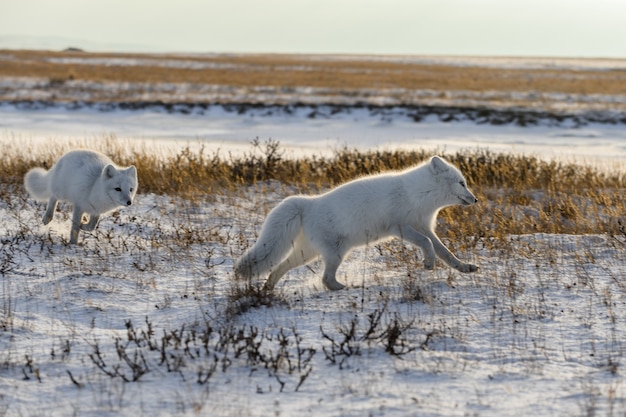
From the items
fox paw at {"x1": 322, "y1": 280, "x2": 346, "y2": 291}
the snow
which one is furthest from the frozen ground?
fox paw at {"x1": 322, "y1": 280, "x2": 346, "y2": 291}

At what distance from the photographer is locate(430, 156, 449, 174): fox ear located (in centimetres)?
718

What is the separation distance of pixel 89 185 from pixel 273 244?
3139 millimetres

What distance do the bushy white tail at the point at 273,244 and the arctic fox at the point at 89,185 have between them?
2360mm

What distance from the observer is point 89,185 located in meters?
8.54

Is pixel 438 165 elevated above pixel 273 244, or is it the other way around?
pixel 438 165

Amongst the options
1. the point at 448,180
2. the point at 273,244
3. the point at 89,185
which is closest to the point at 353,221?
the point at 273,244

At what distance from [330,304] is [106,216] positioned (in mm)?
4878

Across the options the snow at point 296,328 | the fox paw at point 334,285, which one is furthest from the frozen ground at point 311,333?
the fox paw at point 334,285

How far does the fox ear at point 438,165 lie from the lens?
7.18 meters

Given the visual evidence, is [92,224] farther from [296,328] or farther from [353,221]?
[296,328]

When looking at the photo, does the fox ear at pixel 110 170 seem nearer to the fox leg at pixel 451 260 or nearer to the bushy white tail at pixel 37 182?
the bushy white tail at pixel 37 182

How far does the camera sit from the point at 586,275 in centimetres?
692

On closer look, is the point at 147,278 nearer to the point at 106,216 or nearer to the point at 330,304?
the point at 330,304

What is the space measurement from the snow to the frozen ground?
2 centimetres
